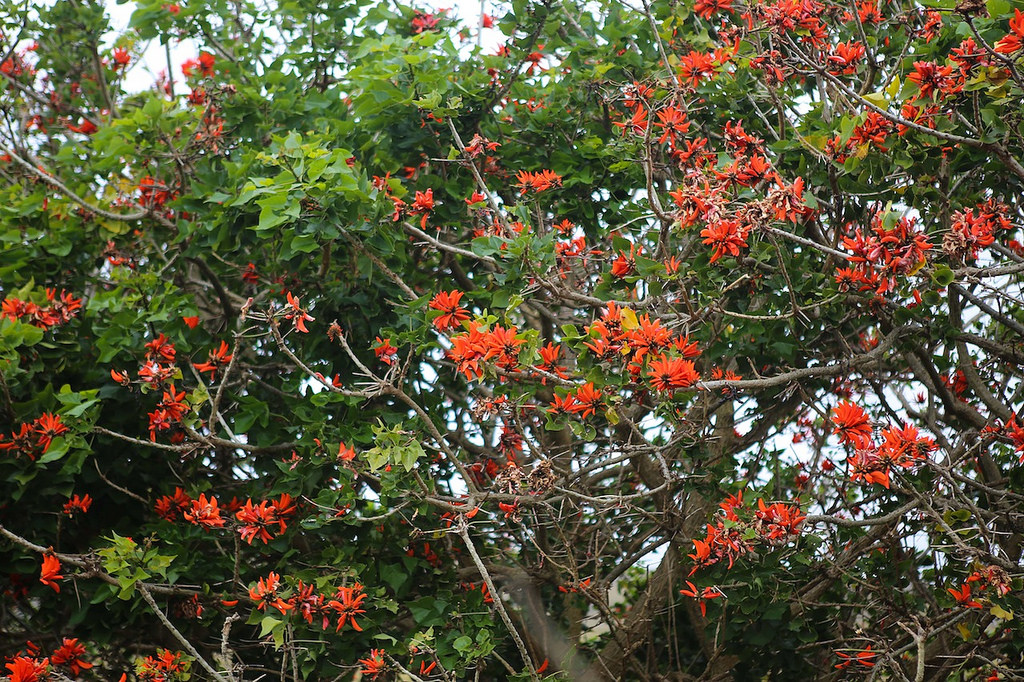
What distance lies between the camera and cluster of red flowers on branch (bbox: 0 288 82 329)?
13.3 feet

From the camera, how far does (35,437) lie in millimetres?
3791

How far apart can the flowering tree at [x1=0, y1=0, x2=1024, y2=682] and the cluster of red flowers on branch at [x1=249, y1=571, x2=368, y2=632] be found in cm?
2

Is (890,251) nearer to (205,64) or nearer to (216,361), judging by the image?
(216,361)

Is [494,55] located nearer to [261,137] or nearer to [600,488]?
[261,137]

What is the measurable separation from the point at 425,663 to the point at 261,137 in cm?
247

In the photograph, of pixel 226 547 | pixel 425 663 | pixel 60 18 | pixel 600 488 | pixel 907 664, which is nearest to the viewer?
pixel 425 663

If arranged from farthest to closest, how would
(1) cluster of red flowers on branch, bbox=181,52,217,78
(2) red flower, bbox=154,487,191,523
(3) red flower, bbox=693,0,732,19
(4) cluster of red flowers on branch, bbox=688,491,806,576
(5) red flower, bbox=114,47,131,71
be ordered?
(5) red flower, bbox=114,47,131,71 → (1) cluster of red flowers on branch, bbox=181,52,217,78 → (2) red flower, bbox=154,487,191,523 → (3) red flower, bbox=693,0,732,19 → (4) cluster of red flowers on branch, bbox=688,491,806,576

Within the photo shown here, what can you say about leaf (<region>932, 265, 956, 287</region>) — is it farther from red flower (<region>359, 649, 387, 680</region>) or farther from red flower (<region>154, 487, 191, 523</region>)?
red flower (<region>154, 487, 191, 523</region>)

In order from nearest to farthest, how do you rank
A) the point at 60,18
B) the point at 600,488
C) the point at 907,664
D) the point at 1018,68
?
the point at 1018,68, the point at 907,664, the point at 600,488, the point at 60,18

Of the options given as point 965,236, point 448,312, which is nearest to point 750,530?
point 965,236

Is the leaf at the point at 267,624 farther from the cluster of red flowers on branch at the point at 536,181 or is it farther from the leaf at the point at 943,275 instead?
the leaf at the point at 943,275

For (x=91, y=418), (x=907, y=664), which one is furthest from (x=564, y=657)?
(x=91, y=418)

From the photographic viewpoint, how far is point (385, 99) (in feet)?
13.0

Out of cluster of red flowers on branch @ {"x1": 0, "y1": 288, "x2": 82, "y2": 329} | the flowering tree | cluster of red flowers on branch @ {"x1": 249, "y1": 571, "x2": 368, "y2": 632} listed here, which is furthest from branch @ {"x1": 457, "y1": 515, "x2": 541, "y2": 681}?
cluster of red flowers on branch @ {"x1": 0, "y1": 288, "x2": 82, "y2": 329}
